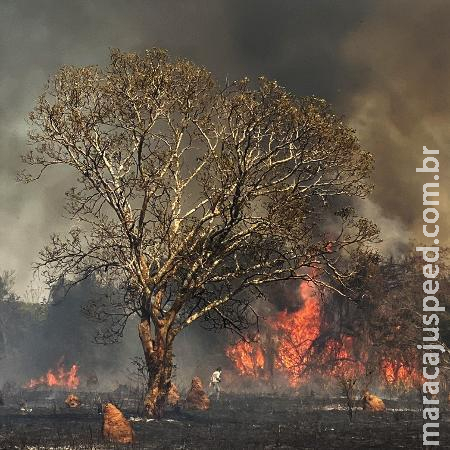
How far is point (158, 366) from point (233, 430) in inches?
235

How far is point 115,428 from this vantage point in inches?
701

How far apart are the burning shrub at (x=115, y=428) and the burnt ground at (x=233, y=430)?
345 mm

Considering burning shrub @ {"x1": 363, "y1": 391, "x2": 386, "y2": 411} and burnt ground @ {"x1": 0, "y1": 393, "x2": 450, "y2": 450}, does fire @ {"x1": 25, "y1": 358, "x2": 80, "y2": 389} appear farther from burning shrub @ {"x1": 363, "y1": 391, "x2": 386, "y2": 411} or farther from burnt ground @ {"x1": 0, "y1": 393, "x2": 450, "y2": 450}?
burning shrub @ {"x1": 363, "y1": 391, "x2": 386, "y2": 411}

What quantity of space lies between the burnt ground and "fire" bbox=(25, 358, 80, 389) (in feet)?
157

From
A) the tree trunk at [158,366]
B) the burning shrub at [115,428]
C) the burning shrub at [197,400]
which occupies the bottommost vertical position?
the burning shrub at [197,400]

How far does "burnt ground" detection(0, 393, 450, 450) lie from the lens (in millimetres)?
16734

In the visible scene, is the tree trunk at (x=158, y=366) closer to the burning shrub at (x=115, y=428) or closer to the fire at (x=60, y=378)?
the burning shrub at (x=115, y=428)

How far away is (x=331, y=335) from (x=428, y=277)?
31.7ft

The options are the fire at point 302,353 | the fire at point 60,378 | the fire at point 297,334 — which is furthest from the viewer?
the fire at point 60,378

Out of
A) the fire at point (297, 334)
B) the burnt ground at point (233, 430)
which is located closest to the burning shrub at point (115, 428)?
the burnt ground at point (233, 430)

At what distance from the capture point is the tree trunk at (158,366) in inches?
1014

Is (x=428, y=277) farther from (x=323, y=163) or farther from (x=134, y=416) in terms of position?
(x=134, y=416)

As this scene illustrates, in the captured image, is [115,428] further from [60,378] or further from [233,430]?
[60,378]

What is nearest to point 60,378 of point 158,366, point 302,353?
point 302,353
